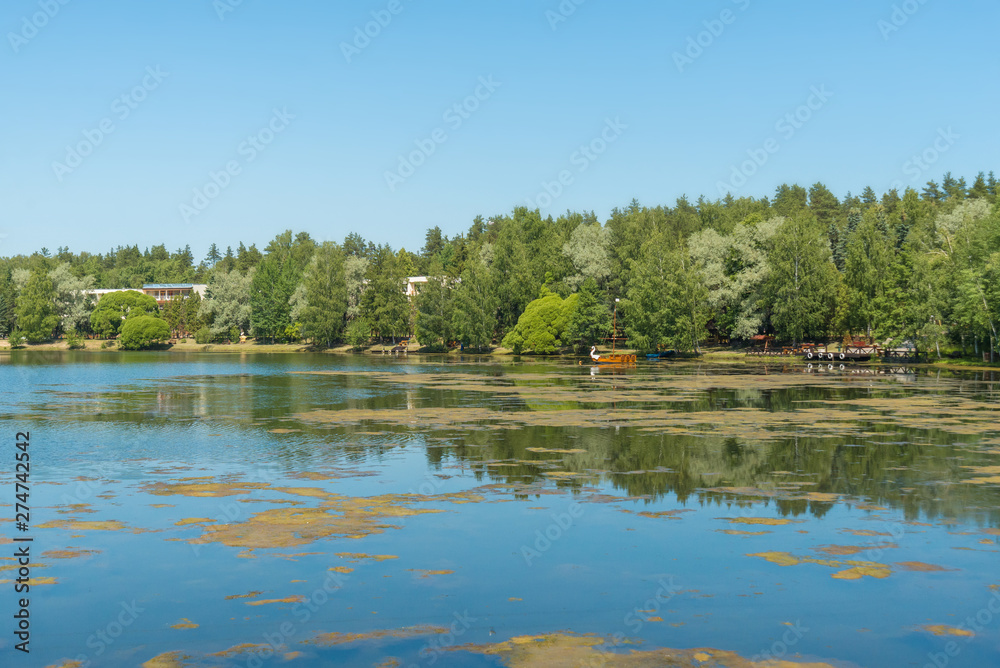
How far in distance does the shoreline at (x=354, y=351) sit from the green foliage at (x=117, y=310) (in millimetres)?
3658

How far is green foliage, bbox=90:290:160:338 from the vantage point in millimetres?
175625

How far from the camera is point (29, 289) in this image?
167625mm

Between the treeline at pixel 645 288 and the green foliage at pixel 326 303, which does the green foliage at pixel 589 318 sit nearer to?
the treeline at pixel 645 288

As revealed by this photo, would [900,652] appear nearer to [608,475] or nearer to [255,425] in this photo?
[608,475]

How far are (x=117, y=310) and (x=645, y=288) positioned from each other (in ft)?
414

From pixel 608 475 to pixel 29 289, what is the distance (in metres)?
175

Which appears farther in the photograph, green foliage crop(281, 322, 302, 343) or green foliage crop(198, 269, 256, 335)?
green foliage crop(198, 269, 256, 335)

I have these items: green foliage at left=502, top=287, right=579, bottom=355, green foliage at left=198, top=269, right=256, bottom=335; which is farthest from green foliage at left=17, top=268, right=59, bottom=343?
green foliage at left=502, top=287, right=579, bottom=355

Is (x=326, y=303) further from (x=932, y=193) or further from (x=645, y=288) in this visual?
(x=932, y=193)

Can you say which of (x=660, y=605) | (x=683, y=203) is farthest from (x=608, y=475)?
(x=683, y=203)

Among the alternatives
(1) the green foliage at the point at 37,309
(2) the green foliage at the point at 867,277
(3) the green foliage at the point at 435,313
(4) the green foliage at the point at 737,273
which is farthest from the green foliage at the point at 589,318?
(1) the green foliage at the point at 37,309

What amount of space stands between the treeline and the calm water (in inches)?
2159

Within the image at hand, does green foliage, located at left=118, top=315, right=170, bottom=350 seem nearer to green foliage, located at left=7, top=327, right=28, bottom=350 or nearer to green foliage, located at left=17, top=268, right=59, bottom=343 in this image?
green foliage, located at left=17, top=268, right=59, bottom=343

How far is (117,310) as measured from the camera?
180 m
